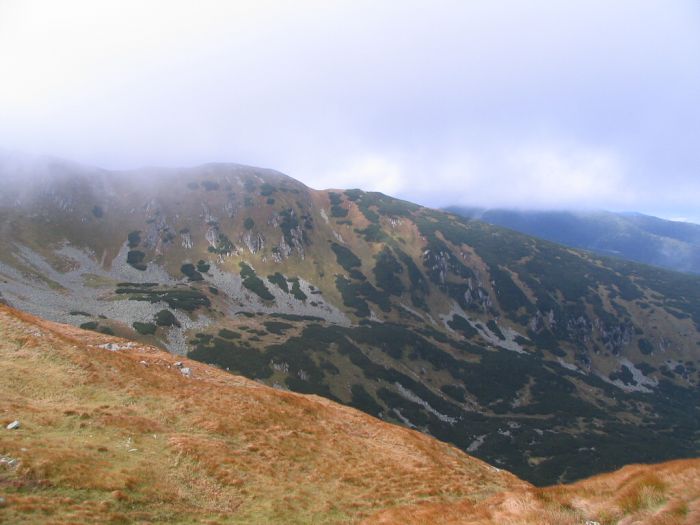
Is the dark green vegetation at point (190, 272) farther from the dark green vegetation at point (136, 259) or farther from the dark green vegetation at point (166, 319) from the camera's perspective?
the dark green vegetation at point (166, 319)

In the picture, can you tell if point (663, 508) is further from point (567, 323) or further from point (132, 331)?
point (567, 323)

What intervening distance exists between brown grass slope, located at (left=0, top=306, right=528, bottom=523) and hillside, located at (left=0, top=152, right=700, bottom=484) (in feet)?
231

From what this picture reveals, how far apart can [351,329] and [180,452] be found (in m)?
122

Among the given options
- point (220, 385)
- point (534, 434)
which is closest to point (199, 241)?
point (534, 434)

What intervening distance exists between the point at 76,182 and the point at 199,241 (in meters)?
67.5

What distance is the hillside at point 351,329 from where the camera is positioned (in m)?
106

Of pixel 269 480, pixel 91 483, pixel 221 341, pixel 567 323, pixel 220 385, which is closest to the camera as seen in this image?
pixel 91 483

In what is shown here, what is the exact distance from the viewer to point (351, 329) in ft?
465

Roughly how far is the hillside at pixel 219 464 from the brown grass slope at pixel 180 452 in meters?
0.08

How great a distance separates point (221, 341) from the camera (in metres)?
109

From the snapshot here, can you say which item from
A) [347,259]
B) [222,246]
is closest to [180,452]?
[222,246]

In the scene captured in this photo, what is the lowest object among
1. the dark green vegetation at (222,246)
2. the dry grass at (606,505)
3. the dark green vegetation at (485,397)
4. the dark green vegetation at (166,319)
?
the dark green vegetation at (485,397)

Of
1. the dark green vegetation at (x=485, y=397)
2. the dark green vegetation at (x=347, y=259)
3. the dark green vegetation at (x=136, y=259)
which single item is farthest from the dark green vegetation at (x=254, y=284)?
the dark green vegetation at (x=347, y=259)

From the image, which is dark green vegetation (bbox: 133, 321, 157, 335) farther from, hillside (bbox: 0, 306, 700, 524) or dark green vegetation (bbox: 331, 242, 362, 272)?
dark green vegetation (bbox: 331, 242, 362, 272)
